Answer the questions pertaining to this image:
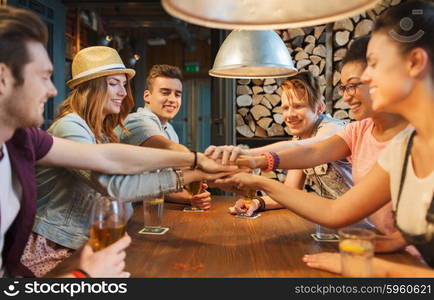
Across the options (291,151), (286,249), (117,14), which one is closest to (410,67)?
(286,249)

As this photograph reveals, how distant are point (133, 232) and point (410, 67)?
4.18ft

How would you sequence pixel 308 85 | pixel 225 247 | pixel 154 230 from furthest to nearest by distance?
1. pixel 308 85
2. pixel 154 230
3. pixel 225 247

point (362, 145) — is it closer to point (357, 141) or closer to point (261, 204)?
point (357, 141)

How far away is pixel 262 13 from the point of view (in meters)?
1.37

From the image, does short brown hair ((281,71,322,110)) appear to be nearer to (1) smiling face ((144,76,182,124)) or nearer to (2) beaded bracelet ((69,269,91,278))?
(1) smiling face ((144,76,182,124))

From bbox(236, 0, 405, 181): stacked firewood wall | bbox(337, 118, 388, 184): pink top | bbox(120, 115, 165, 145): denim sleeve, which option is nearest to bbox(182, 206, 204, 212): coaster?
bbox(120, 115, 165, 145): denim sleeve

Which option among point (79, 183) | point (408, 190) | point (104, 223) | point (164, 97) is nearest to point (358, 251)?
point (408, 190)

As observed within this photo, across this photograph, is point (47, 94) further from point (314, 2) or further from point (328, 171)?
point (328, 171)

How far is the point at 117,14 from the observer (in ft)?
24.1

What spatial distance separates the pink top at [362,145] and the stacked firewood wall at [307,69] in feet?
7.75

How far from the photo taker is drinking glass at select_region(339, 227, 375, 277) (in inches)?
45.4

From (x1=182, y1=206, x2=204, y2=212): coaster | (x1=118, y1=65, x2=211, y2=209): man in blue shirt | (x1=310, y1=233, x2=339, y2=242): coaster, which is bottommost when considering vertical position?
(x1=182, y1=206, x2=204, y2=212): coaster

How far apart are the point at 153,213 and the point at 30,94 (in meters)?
0.78

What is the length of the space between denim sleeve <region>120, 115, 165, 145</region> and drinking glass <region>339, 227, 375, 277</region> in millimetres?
1888
